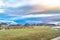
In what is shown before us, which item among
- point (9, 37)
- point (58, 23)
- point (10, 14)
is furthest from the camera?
point (58, 23)

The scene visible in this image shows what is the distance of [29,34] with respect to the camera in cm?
194

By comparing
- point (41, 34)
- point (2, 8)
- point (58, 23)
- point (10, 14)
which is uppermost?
point (2, 8)

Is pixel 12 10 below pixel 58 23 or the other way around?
the other way around

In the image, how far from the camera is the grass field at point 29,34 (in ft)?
6.06

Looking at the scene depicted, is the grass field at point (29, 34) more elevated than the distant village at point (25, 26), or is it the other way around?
the distant village at point (25, 26)

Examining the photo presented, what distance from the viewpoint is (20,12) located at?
199 cm

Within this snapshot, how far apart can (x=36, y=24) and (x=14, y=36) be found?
1.58 feet

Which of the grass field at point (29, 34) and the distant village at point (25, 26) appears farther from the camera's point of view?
the distant village at point (25, 26)

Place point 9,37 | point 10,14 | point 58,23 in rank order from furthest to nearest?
point 58,23 < point 10,14 < point 9,37

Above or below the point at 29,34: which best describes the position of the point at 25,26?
above

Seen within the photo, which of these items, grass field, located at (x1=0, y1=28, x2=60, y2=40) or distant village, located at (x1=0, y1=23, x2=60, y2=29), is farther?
distant village, located at (x1=0, y1=23, x2=60, y2=29)

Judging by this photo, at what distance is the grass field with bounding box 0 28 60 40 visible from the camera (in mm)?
1847

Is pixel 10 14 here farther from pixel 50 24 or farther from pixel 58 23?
pixel 58 23

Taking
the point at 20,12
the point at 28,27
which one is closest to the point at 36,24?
the point at 28,27
